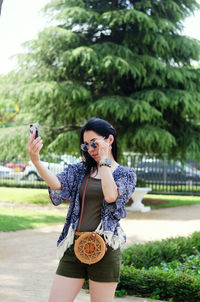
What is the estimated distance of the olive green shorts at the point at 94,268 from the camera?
275 centimetres

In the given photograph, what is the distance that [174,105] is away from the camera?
14039 mm

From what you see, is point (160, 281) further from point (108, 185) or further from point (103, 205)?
point (108, 185)

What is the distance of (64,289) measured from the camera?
8.98 ft

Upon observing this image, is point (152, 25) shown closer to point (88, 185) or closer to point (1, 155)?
point (1, 155)

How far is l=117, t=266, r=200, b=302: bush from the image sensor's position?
4.68 metres

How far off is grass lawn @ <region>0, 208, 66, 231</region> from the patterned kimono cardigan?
706 cm

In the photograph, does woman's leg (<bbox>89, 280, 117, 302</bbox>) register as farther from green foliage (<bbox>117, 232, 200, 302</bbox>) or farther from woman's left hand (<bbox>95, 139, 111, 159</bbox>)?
green foliage (<bbox>117, 232, 200, 302</bbox>)

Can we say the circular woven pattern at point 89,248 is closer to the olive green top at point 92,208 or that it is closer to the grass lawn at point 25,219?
the olive green top at point 92,208

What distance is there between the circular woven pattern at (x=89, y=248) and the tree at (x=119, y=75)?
10207 mm

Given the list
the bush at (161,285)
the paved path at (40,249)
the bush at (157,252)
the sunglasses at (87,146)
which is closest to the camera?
the sunglasses at (87,146)

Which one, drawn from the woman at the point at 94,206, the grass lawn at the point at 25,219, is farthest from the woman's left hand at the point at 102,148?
the grass lawn at the point at 25,219

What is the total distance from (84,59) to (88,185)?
10.5 m

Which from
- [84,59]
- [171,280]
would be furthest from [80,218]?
[84,59]

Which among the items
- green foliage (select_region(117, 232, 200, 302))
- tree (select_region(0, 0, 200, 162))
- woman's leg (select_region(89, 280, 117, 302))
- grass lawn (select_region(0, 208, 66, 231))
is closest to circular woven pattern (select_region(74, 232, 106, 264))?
woman's leg (select_region(89, 280, 117, 302))
